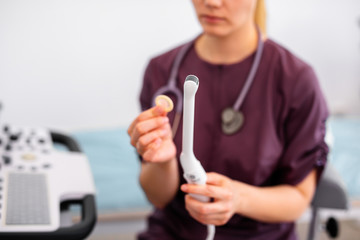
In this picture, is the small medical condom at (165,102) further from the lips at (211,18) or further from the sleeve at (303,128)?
the sleeve at (303,128)

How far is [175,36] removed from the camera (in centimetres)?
191

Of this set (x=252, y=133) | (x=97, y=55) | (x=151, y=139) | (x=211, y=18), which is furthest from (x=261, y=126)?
(x=97, y=55)

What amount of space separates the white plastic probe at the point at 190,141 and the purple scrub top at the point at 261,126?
0.22 meters

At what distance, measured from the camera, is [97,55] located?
1.84 metres

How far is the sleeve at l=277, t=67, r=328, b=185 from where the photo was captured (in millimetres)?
846

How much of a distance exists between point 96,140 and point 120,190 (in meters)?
0.33

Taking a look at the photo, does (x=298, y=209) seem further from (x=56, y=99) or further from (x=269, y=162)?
(x=56, y=99)

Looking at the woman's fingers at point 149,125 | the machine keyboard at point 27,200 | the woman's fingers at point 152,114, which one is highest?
the woman's fingers at point 152,114

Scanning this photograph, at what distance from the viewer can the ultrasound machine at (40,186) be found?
0.63 meters

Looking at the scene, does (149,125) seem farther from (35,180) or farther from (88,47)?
(88,47)

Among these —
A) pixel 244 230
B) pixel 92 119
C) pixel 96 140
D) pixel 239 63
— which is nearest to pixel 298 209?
pixel 244 230

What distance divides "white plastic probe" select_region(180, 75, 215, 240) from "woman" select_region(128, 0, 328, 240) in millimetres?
213

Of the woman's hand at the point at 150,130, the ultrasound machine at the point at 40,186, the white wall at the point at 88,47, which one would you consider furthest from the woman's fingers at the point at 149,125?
the white wall at the point at 88,47

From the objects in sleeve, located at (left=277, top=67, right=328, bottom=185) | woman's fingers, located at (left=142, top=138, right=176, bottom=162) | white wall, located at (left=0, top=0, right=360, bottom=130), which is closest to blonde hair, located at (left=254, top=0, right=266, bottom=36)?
sleeve, located at (left=277, top=67, right=328, bottom=185)
